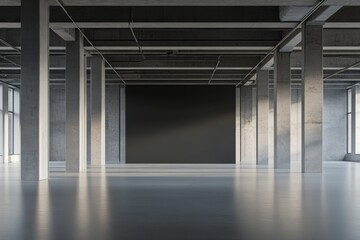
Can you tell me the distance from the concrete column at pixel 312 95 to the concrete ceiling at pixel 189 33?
1171mm

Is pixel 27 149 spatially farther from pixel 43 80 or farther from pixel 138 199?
pixel 138 199

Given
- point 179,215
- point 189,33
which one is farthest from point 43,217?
point 189,33

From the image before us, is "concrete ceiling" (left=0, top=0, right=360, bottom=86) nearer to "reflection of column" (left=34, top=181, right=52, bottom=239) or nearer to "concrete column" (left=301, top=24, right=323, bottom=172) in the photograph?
"concrete column" (left=301, top=24, right=323, bottom=172)

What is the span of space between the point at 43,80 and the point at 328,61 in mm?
23807

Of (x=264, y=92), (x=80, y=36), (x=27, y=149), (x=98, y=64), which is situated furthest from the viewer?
(x=264, y=92)

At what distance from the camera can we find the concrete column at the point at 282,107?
35.1 metres

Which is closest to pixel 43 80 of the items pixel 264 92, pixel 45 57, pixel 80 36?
pixel 45 57

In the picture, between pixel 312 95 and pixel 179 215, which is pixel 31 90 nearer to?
pixel 312 95

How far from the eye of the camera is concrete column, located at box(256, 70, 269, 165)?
4300 cm

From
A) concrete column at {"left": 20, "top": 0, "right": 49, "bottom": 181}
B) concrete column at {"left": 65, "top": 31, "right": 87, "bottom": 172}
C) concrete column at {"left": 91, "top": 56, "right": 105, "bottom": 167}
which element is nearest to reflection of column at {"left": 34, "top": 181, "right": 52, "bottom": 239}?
concrete column at {"left": 20, "top": 0, "right": 49, "bottom": 181}

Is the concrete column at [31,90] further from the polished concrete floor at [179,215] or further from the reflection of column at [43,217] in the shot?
the reflection of column at [43,217]

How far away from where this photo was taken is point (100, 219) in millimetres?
9734

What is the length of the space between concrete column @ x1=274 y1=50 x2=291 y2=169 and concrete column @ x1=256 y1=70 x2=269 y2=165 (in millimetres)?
7217

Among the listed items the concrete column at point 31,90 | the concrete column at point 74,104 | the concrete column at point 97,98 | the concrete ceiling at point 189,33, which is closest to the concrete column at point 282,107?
the concrete ceiling at point 189,33
